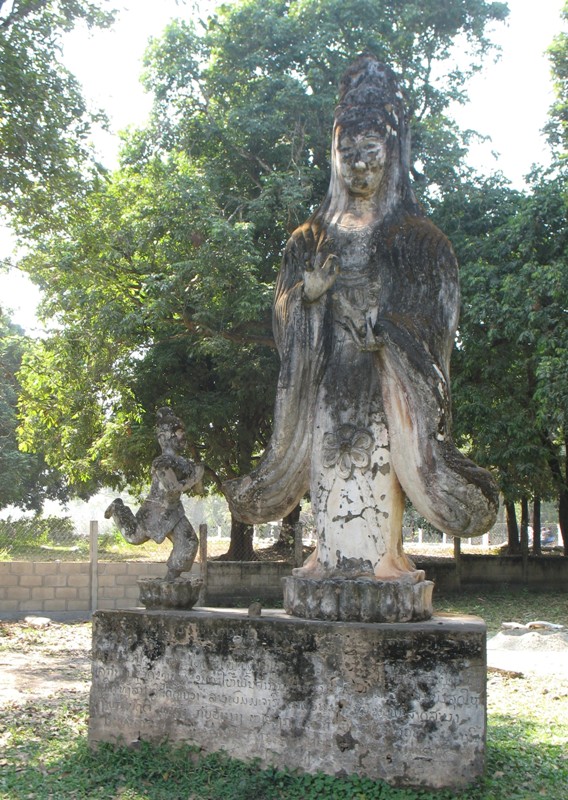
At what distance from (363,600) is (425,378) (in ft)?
4.55

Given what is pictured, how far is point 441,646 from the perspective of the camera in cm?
484

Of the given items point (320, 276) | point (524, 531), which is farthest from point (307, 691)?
point (524, 531)

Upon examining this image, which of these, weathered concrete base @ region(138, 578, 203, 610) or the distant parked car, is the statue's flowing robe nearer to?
weathered concrete base @ region(138, 578, 203, 610)

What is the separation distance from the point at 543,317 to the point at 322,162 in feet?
18.5

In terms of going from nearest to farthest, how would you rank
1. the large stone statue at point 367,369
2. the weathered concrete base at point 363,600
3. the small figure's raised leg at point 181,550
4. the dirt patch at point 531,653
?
the weathered concrete base at point 363,600, the large stone statue at point 367,369, the small figure's raised leg at point 181,550, the dirt patch at point 531,653

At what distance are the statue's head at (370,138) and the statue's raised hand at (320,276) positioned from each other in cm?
66

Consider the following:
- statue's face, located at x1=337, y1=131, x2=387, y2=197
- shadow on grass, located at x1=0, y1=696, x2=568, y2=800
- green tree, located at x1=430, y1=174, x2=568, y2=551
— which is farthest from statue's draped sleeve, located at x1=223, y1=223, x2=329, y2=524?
green tree, located at x1=430, y1=174, x2=568, y2=551

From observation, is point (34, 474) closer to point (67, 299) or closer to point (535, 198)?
point (67, 299)

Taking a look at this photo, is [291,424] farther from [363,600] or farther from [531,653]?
[531,653]

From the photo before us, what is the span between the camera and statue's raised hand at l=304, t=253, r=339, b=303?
544 centimetres

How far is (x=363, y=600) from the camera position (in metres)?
5.14

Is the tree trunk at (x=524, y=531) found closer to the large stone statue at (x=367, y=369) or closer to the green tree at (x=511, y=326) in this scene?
the green tree at (x=511, y=326)

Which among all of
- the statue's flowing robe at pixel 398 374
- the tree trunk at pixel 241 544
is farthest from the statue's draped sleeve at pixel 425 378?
the tree trunk at pixel 241 544

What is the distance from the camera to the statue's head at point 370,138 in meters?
5.73
